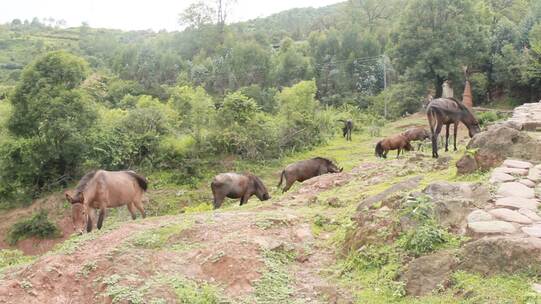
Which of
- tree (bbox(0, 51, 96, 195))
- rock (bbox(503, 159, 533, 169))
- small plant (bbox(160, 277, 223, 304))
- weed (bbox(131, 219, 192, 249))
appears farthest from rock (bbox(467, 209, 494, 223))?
tree (bbox(0, 51, 96, 195))

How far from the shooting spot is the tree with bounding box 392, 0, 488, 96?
1533 inches

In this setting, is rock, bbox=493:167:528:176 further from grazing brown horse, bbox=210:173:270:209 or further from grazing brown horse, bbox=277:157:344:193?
grazing brown horse, bbox=277:157:344:193

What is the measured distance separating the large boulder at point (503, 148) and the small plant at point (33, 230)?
66.3 feet

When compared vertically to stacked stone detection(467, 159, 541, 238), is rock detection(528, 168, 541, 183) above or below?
above

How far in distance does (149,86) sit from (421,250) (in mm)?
57737

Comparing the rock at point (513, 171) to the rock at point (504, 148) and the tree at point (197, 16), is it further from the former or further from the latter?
the tree at point (197, 16)

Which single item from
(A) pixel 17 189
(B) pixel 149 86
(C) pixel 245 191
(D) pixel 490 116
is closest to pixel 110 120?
(A) pixel 17 189

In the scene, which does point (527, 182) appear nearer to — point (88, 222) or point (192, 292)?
point (192, 292)

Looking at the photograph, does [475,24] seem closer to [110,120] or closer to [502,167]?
[110,120]

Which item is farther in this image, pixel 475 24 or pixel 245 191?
pixel 475 24

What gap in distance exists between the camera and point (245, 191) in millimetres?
Answer: 16062

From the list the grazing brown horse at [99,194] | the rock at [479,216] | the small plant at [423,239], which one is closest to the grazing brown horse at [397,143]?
the grazing brown horse at [99,194]

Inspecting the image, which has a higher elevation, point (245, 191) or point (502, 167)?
point (502, 167)

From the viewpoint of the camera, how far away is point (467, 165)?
31.8ft
